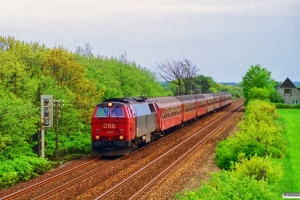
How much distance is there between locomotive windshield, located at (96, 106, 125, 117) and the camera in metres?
26.8

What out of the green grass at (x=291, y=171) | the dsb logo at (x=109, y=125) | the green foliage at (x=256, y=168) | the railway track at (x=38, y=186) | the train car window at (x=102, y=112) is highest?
the train car window at (x=102, y=112)

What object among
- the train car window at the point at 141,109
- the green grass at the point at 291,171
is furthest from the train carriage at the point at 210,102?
the green grass at the point at 291,171

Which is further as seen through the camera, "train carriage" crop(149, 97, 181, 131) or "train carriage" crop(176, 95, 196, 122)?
"train carriage" crop(176, 95, 196, 122)

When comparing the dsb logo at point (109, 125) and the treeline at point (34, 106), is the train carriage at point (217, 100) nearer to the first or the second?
the treeline at point (34, 106)

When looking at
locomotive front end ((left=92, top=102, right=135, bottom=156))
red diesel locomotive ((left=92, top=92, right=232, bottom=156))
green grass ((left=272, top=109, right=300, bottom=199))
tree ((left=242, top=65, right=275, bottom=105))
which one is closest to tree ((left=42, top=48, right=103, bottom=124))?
red diesel locomotive ((left=92, top=92, right=232, bottom=156))

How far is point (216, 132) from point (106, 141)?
50.9 feet

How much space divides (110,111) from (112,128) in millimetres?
982

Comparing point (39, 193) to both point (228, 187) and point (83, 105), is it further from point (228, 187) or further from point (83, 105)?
point (83, 105)

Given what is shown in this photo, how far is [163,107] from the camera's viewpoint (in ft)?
121

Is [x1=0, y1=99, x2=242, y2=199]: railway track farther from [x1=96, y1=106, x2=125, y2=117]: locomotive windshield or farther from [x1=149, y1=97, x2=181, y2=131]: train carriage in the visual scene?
[x1=149, y1=97, x2=181, y2=131]: train carriage

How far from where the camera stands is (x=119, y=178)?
2094 centimetres

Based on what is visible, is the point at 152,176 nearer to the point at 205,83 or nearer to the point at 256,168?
the point at 256,168

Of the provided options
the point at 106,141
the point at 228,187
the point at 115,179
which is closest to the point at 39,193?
the point at 115,179

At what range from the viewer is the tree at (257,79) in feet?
225
